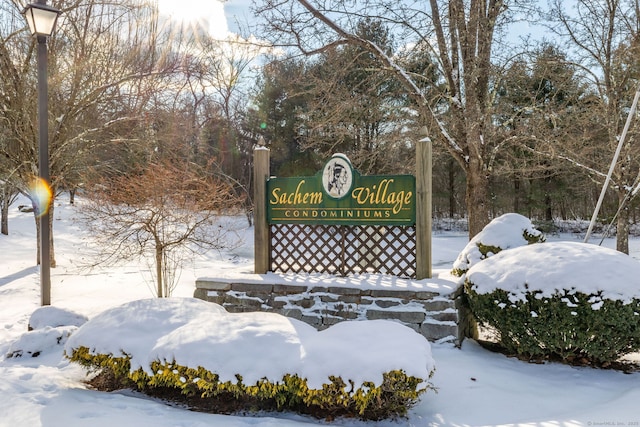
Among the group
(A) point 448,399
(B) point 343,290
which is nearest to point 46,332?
(B) point 343,290

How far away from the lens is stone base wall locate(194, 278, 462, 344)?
4703mm

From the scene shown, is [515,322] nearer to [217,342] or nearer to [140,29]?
[217,342]

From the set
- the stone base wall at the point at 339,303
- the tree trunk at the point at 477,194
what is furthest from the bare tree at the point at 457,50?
the stone base wall at the point at 339,303

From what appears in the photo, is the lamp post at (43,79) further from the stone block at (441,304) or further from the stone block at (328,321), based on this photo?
the stone block at (441,304)

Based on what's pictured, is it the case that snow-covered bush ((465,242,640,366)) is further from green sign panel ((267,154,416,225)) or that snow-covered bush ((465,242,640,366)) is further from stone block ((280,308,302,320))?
stone block ((280,308,302,320))

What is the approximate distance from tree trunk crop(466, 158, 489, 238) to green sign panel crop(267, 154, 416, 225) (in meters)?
3.36

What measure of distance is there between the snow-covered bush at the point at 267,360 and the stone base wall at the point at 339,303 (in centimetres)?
157

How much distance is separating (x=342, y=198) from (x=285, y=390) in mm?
3067

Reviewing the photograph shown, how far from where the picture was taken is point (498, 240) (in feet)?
18.2

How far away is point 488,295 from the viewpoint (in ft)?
13.9

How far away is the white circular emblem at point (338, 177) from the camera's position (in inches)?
217

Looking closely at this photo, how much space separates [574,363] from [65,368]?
15.8ft

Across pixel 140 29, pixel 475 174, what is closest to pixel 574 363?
pixel 475 174

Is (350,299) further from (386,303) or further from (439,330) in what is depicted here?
(439,330)
